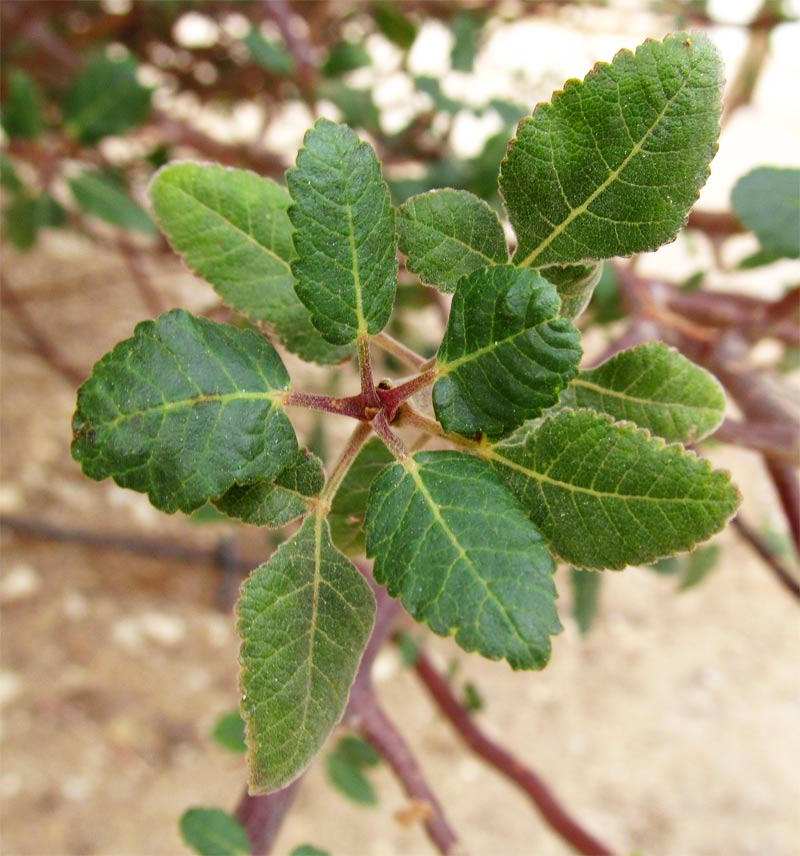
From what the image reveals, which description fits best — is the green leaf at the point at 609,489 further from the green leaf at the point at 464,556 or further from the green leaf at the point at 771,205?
the green leaf at the point at 771,205

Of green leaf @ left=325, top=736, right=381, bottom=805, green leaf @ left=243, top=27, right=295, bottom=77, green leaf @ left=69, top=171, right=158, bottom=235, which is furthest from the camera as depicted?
green leaf @ left=243, top=27, right=295, bottom=77

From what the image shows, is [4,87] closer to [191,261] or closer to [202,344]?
[191,261]

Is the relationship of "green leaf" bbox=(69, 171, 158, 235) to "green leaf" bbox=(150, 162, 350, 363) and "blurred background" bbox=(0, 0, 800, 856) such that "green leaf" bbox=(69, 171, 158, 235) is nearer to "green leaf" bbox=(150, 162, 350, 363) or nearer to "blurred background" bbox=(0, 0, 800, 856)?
"blurred background" bbox=(0, 0, 800, 856)

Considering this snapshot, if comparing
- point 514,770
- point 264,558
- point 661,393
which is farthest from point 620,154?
point 264,558

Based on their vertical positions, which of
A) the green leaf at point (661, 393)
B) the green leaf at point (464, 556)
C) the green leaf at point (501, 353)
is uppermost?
the green leaf at point (501, 353)

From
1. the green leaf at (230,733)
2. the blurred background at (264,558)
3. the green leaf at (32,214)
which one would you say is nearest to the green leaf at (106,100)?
Result: the blurred background at (264,558)

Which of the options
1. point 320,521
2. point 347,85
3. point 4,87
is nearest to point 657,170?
point 320,521

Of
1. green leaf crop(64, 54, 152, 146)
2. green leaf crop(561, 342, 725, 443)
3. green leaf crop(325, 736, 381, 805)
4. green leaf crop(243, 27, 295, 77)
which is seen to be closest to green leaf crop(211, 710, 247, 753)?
green leaf crop(325, 736, 381, 805)
